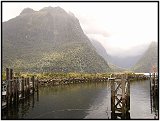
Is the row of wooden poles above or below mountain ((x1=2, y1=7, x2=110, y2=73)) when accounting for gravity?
below

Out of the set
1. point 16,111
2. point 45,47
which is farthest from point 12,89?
point 45,47

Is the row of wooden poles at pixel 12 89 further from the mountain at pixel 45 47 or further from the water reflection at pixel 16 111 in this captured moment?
the mountain at pixel 45 47

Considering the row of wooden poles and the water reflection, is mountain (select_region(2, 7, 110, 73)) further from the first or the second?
the water reflection

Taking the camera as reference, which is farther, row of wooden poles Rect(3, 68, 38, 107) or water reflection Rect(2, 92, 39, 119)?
row of wooden poles Rect(3, 68, 38, 107)

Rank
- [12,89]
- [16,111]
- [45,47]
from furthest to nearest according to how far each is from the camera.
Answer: [45,47], [12,89], [16,111]

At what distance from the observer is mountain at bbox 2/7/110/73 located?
4651 inches

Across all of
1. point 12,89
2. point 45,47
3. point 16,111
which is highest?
point 45,47

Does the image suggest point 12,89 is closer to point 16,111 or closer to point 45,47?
point 16,111

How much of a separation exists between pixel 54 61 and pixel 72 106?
90.0 metres

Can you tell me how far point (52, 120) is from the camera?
23312 millimetres

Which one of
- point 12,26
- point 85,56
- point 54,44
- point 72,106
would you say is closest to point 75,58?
point 85,56

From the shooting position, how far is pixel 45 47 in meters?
147

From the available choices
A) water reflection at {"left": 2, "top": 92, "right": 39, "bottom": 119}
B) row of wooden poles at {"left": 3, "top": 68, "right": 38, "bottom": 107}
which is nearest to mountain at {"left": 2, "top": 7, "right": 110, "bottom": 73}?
row of wooden poles at {"left": 3, "top": 68, "right": 38, "bottom": 107}

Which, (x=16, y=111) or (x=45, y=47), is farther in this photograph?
(x=45, y=47)
